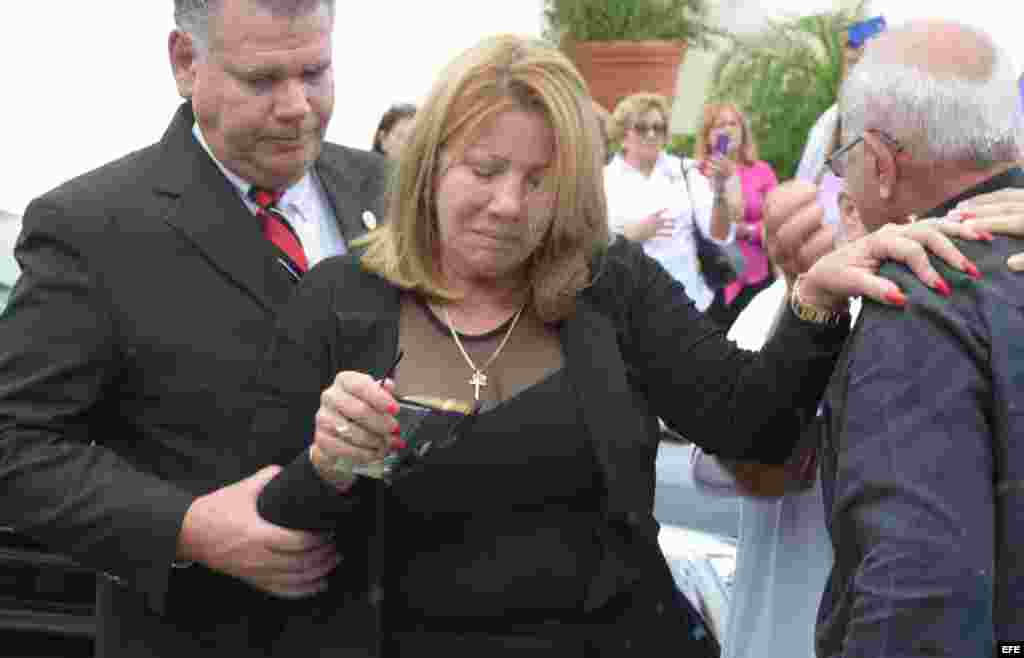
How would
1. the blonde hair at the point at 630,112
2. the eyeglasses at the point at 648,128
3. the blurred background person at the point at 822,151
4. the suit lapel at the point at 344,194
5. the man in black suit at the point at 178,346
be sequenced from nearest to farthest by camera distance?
the man in black suit at the point at 178,346, the suit lapel at the point at 344,194, the blurred background person at the point at 822,151, the eyeglasses at the point at 648,128, the blonde hair at the point at 630,112

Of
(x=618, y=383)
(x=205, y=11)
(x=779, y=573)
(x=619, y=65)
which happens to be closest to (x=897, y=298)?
(x=618, y=383)

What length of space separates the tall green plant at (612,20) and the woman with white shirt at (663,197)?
5.03m

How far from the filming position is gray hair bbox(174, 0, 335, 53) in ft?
9.02

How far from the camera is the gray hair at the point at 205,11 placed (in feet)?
9.02

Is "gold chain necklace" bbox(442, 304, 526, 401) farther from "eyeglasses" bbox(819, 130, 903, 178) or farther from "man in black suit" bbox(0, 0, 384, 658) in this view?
"eyeglasses" bbox(819, 130, 903, 178)

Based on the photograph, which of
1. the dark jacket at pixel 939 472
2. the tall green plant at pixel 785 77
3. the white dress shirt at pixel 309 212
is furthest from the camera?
the tall green plant at pixel 785 77

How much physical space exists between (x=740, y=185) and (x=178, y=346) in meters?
6.76

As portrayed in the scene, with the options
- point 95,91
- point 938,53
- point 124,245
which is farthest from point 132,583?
point 95,91

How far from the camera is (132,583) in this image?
2.58 m

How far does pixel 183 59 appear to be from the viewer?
9.39 feet

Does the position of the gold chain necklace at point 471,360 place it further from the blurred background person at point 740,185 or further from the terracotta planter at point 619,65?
the terracotta planter at point 619,65

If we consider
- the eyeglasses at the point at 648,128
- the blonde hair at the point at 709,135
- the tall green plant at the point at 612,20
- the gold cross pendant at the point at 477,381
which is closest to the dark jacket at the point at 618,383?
the gold cross pendant at the point at 477,381

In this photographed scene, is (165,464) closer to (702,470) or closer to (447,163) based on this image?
(447,163)

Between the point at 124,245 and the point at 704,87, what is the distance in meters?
13.4
